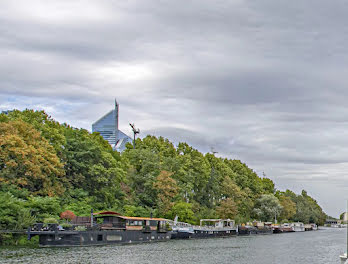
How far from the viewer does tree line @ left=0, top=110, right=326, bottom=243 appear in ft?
247

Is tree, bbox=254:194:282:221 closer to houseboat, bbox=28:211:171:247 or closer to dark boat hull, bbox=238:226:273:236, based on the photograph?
dark boat hull, bbox=238:226:273:236

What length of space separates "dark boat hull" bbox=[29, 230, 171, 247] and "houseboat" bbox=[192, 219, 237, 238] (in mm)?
18837

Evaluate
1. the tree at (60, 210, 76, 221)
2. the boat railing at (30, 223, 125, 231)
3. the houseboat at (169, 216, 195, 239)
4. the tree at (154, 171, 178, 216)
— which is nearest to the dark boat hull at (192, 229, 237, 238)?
the houseboat at (169, 216, 195, 239)

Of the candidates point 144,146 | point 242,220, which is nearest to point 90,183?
point 144,146

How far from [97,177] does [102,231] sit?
22607 millimetres

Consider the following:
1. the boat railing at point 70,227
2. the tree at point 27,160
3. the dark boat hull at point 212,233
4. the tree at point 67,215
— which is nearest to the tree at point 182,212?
the dark boat hull at point 212,233

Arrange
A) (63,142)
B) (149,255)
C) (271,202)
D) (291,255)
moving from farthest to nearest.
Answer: (271,202) → (63,142) → (291,255) → (149,255)

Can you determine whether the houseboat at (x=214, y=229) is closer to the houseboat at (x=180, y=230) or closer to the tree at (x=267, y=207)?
the houseboat at (x=180, y=230)

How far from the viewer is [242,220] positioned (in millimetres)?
138875

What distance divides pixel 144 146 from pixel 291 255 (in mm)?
72257

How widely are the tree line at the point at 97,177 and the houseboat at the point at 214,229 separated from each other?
9.46ft

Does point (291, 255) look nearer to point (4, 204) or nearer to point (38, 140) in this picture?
point (4, 204)

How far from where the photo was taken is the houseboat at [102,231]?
6575cm

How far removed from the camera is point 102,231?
239 ft
